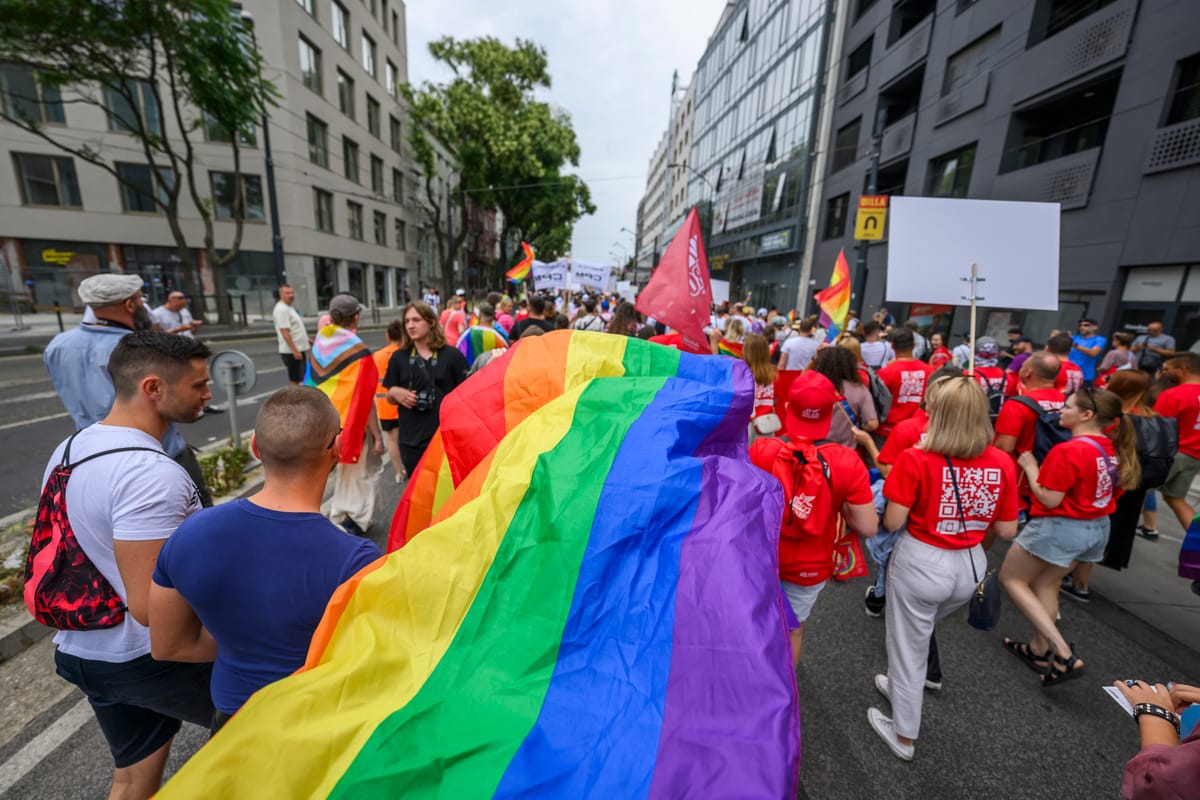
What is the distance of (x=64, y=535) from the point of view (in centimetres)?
172

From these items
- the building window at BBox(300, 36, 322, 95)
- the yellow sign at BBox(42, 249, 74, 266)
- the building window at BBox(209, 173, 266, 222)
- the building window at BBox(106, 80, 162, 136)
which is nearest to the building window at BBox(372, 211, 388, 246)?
the building window at BBox(300, 36, 322, 95)

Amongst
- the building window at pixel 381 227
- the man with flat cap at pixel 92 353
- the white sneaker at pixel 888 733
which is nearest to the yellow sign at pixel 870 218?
the white sneaker at pixel 888 733

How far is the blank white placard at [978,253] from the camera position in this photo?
421 centimetres

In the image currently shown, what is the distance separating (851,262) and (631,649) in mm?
23657

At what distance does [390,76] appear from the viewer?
108 feet

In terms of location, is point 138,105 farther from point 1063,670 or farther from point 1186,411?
point 1186,411

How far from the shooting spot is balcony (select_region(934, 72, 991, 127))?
14.9 meters

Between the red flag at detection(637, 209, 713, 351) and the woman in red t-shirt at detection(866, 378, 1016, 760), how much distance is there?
2024mm

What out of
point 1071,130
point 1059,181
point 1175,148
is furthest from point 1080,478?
point 1071,130

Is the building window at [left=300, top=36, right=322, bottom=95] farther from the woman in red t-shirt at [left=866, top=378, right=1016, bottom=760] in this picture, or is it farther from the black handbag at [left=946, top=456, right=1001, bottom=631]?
the black handbag at [left=946, top=456, right=1001, bottom=631]

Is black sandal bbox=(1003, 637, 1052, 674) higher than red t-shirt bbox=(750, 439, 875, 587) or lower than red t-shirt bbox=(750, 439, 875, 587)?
lower

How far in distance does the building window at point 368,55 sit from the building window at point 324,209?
911 centimetres

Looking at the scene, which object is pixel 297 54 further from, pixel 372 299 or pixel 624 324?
pixel 624 324

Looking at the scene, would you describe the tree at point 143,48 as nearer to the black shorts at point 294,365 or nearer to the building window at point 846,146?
the black shorts at point 294,365
